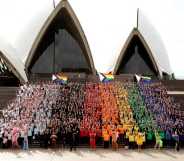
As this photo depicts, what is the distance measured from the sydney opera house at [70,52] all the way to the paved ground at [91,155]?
9809mm

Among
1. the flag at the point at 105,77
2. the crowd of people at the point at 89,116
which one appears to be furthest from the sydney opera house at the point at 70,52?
the crowd of people at the point at 89,116

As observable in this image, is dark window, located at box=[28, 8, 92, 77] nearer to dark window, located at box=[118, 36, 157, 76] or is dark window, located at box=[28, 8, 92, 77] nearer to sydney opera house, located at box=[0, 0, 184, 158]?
sydney opera house, located at box=[0, 0, 184, 158]

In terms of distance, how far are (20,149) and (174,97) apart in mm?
9124

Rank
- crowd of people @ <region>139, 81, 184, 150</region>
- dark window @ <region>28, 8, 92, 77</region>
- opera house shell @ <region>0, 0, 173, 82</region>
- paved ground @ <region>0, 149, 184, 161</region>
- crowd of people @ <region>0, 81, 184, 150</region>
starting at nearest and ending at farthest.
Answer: paved ground @ <region>0, 149, 184, 161</region> → crowd of people @ <region>0, 81, 184, 150</region> → crowd of people @ <region>139, 81, 184, 150</region> → opera house shell @ <region>0, 0, 173, 82</region> → dark window @ <region>28, 8, 92, 77</region>

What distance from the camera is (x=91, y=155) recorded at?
20781 millimetres

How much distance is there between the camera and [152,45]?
Result: 1358 inches

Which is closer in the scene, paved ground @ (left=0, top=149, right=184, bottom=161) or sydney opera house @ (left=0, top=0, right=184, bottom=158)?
paved ground @ (left=0, top=149, right=184, bottom=161)

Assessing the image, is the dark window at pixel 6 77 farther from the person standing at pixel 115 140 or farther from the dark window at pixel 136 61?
the person standing at pixel 115 140

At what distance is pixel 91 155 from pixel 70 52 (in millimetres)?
14563

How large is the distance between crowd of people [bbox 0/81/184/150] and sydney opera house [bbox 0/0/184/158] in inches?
152

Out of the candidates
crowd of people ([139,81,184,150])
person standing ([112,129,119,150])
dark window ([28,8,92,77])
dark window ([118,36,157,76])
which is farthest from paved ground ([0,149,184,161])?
dark window ([118,36,157,76])

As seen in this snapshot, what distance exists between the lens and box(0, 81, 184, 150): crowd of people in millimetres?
22266

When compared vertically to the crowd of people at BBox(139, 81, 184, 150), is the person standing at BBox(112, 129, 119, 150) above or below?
below

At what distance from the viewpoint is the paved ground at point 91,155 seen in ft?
65.9
